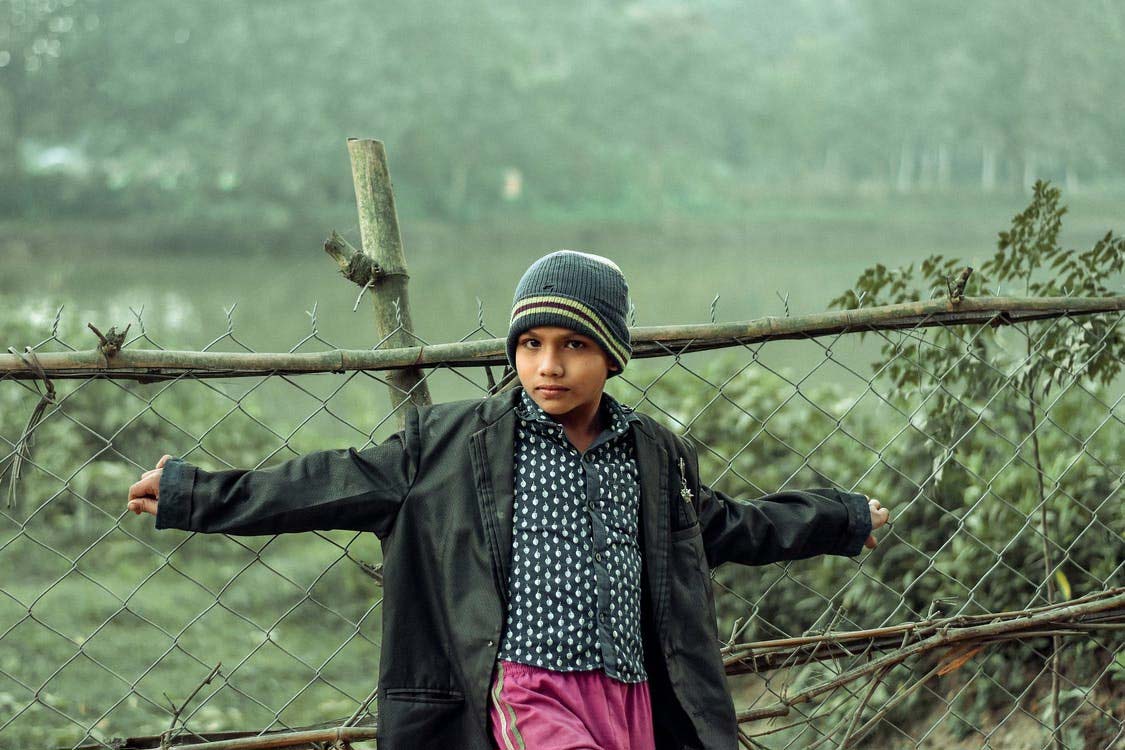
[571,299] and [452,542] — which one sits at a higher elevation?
[571,299]

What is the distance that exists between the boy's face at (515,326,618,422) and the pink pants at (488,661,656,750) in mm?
291

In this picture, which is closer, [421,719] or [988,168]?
[421,719]

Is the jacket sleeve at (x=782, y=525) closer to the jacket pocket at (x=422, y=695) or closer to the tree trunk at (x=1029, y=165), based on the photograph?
the jacket pocket at (x=422, y=695)

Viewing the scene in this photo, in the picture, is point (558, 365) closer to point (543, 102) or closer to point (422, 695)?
point (422, 695)

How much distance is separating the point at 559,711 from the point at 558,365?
37 centimetres

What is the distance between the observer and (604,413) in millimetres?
1349

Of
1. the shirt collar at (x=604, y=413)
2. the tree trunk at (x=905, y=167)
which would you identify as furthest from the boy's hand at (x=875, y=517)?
the tree trunk at (x=905, y=167)

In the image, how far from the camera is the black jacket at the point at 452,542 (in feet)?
3.82

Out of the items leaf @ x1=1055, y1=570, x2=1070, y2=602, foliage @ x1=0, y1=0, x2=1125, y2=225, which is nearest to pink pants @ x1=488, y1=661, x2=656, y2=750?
leaf @ x1=1055, y1=570, x2=1070, y2=602

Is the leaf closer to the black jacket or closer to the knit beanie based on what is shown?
the black jacket

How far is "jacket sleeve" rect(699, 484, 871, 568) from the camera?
4.55 feet

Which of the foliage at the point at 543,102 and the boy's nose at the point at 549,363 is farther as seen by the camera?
the foliage at the point at 543,102

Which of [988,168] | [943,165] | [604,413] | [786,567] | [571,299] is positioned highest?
[943,165]

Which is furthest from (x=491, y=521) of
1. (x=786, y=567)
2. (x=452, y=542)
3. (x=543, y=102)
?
(x=543, y=102)
